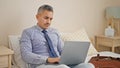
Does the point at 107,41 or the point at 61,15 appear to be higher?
the point at 61,15

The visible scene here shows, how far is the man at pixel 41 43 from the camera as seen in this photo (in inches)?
83.5

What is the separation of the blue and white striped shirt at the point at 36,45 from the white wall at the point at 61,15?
0.47 meters

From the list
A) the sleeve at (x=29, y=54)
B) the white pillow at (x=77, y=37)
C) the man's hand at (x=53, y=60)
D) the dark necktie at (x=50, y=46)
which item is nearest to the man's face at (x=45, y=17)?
the dark necktie at (x=50, y=46)

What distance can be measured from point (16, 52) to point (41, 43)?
38 centimetres

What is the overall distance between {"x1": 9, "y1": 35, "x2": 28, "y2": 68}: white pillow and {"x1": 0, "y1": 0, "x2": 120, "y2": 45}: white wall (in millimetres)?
139

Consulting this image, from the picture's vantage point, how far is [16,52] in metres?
2.52

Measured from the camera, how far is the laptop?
1.91m

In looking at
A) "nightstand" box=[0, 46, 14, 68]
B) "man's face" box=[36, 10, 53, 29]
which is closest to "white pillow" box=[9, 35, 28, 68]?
"nightstand" box=[0, 46, 14, 68]

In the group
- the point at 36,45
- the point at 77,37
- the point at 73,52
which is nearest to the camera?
the point at 73,52

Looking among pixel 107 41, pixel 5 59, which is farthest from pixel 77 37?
pixel 5 59

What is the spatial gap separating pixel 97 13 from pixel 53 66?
1975mm

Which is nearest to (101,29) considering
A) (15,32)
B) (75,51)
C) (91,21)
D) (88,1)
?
(91,21)

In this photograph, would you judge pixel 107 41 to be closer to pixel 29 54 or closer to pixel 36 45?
pixel 36 45

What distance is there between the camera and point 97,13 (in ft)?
12.0
